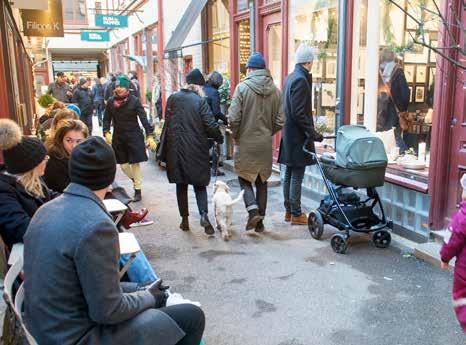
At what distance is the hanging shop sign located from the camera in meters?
11.4

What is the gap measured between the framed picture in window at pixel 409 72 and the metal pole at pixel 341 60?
3.12 ft

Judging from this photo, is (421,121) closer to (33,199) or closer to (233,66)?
(33,199)

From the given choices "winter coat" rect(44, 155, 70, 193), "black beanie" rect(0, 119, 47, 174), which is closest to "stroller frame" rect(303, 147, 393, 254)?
"winter coat" rect(44, 155, 70, 193)

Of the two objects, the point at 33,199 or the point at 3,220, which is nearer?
the point at 3,220

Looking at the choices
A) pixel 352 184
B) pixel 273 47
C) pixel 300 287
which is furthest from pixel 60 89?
pixel 300 287

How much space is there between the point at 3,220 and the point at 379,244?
3.69 meters

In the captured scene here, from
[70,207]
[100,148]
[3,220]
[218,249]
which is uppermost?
[100,148]

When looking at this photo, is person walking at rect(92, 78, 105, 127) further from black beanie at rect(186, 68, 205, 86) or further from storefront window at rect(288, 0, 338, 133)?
black beanie at rect(186, 68, 205, 86)

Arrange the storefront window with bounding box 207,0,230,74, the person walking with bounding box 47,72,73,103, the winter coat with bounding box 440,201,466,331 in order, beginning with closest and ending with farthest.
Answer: the winter coat with bounding box 440,201,466,331 → the storefront window with bounding box 207,0,230,74 → the person walking with bounding box 47,72,73,103

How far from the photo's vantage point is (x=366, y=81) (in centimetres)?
665

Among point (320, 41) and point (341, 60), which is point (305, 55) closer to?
point (341, 60)

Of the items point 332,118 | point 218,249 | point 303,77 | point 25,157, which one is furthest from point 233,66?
point 25,157

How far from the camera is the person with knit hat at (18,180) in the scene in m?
3.01

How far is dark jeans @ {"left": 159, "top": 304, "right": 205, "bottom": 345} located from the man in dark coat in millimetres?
3514
